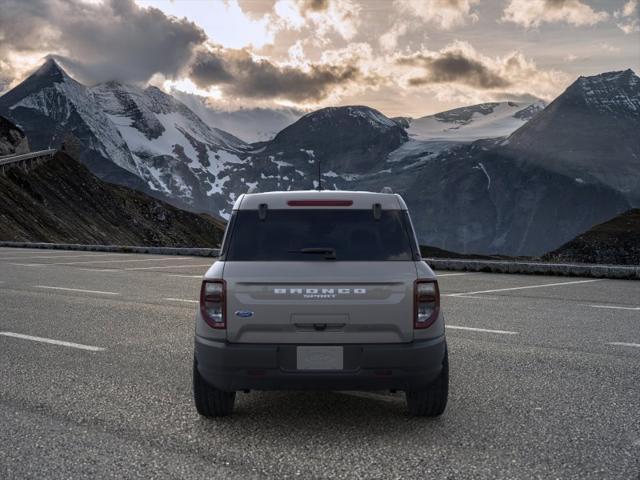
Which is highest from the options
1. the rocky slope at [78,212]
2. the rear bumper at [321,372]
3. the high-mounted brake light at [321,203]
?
the high-mounted brake light at [321,203]

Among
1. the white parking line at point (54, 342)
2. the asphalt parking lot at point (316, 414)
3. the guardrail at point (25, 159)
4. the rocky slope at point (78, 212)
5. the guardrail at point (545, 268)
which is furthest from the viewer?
the guardrail at point (25, 159)

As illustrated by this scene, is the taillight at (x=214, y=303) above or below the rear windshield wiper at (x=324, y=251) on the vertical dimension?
below

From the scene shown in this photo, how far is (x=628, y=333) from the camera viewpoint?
9586 millimetres

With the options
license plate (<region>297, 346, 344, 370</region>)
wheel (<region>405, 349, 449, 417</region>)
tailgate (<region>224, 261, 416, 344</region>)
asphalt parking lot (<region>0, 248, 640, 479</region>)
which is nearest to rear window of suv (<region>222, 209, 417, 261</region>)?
tailgate (<region>224, 261, 416, 344</region>)

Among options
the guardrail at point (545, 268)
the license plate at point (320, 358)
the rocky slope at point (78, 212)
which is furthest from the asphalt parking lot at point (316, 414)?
the rocky slope at point (78, 212)

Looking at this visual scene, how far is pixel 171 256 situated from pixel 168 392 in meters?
22.7

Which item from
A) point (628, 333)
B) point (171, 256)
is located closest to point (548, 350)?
point (628, 333)

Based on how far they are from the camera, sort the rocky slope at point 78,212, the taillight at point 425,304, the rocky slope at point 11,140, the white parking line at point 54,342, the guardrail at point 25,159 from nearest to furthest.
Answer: the taillight at point 425,304, the white parking line at point 54,342, the rocky slope at point 78,212, the guardrail at point 25,159, the rocky slope at point 11,140

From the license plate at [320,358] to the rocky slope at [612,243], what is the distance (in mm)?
82966

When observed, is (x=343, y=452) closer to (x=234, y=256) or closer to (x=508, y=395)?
(x=234, y=256)

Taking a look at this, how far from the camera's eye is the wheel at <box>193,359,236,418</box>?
526 centimetres

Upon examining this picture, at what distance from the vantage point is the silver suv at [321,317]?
4871 mm

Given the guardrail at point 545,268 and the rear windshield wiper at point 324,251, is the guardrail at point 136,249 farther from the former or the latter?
the rear windshield wiper at point 324,251

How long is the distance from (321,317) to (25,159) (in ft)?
298
